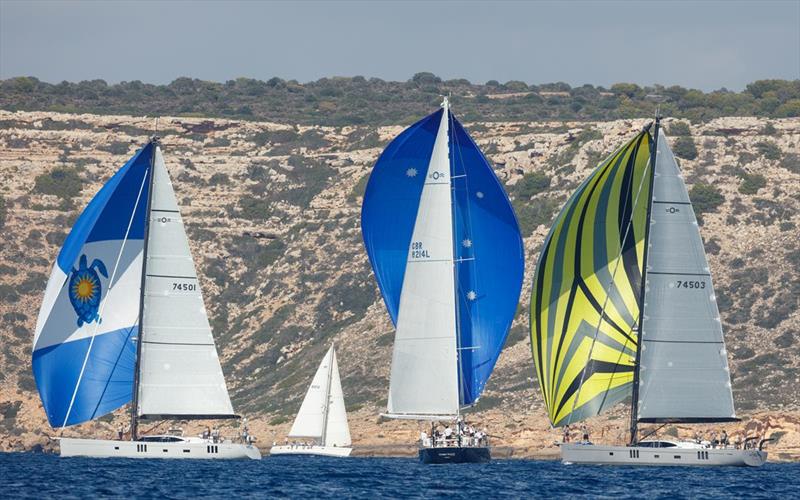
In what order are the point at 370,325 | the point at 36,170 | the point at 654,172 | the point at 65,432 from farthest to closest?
1. the point at 36,170
2. the point at 370,325
3. the point at 65,432
4. the point at 654,172

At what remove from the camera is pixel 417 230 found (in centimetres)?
5312

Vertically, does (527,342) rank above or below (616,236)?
below

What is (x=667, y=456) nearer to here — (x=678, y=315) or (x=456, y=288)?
(x=678, y=315)

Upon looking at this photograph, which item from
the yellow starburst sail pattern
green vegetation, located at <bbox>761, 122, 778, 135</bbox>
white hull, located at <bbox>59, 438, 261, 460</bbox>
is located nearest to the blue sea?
white hull, located at <bbox>59, 438, 261, 460</bbox>

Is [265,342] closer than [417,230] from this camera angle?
No

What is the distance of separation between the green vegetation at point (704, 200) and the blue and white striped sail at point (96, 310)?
4478 centimetres

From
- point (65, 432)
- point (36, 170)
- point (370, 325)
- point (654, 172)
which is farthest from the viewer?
point (36, 170)

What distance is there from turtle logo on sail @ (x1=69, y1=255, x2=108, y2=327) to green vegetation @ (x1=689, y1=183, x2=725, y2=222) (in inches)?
1801

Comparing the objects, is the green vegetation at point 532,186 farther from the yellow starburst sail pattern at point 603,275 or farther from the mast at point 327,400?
the yellow starburst sail pattern at point 603,275

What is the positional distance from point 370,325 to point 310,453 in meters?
18.2

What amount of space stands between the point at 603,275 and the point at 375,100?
3565 inches

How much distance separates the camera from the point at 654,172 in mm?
52000

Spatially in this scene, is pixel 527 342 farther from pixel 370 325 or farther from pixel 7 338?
pixel 7 338

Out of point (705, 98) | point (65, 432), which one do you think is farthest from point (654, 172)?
point (705, 98)
